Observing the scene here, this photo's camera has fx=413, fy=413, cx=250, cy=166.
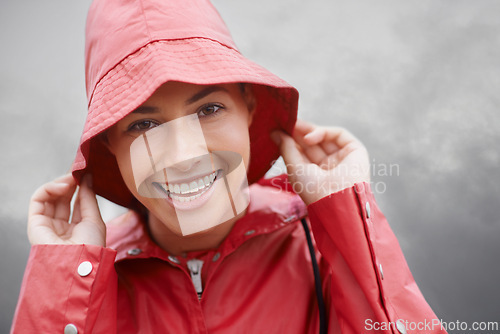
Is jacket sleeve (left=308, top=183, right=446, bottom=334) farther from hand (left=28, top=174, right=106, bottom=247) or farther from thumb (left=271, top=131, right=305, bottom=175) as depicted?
hand (left=28, top=174, right=106, bottom=247)

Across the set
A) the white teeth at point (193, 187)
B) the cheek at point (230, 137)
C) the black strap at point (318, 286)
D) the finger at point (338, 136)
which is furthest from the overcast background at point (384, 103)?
the white teeth at point (193, 187)

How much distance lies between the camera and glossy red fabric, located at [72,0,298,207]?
28.0 inches

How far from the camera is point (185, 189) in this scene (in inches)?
32.5

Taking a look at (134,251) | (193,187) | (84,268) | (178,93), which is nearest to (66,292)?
(84,268)

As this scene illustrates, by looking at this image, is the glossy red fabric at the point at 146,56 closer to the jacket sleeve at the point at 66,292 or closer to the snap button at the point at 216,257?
the jacket sleeve at the point at 66,292

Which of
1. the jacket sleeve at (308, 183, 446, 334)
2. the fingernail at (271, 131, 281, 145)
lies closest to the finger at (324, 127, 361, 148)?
the fingernail at (271, 131, 281, 145)

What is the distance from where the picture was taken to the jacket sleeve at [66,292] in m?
0.75

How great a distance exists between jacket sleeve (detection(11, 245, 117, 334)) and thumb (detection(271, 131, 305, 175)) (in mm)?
453

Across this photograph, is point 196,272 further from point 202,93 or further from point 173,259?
point 202,93

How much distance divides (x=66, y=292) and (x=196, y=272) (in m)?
0.27

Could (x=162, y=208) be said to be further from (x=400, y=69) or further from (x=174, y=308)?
(x=400, y=69)

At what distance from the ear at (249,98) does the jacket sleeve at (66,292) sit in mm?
439

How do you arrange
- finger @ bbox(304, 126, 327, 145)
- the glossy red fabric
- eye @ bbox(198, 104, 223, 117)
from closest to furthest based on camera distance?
the glossy red fabric, eye @ bbox(198, 104, 223, 117), finger @ bbox(304, 126, 327, 145)

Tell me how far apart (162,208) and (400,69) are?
94cm
